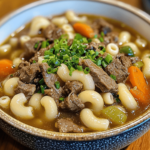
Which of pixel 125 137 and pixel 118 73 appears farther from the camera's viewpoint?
pixel 118 73

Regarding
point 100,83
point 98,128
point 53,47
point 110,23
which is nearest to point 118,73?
point 100,83

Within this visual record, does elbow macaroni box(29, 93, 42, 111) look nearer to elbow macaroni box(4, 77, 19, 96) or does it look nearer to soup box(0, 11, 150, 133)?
soup box(0, 11, 150, 133)

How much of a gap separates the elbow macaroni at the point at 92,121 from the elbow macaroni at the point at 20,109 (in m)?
0.49

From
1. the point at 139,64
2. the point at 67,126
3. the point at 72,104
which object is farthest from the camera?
the point at 139,64

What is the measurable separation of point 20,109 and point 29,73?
1.19 ft

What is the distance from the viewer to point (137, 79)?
1.97 m

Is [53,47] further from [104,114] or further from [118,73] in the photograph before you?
[104,114]

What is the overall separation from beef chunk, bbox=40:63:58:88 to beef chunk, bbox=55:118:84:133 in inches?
14.4

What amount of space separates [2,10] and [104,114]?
305 centimetres

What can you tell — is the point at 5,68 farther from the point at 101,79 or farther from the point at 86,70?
the point at 101,79

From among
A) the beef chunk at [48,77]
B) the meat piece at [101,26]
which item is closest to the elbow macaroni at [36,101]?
the beef chunk at [48,77]

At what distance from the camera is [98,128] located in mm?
1559

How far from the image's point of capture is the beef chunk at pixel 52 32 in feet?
8.35

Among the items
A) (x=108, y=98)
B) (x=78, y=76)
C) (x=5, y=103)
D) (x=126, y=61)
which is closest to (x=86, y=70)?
(x=78, y=76)
